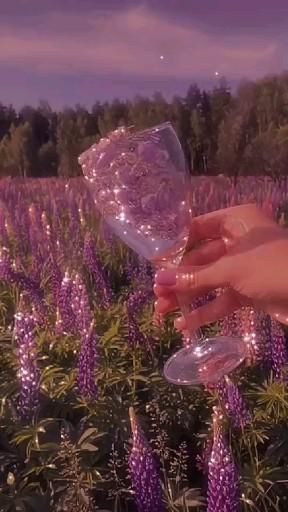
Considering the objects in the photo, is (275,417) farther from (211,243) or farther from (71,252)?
(71,252)

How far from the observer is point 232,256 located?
0.87m

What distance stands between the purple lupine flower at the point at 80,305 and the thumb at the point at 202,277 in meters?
0.65

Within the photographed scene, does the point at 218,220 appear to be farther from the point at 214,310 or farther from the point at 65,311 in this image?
the point at 65,311

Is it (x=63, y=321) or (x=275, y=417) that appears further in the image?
(x=63, y=321)

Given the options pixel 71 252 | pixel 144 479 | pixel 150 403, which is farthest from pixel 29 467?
pixel 71 252

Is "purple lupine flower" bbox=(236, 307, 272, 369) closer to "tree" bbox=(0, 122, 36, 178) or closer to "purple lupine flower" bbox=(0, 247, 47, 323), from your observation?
"purple lupine flower" bbox=(0, 247, 47, 323)

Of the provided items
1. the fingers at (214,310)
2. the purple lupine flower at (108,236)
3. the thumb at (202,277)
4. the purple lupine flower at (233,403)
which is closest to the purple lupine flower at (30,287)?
the purple lupine flower at (233,403)

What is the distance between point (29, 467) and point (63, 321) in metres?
0.50

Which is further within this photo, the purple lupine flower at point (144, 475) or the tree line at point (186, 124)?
the tree line at point (186, 124)

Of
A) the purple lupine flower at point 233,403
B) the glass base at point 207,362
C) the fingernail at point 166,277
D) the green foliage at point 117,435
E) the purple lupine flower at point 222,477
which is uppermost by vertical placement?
the fingernail at point 166,277

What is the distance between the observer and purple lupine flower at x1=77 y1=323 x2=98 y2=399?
1.45m

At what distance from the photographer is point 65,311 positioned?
181cm

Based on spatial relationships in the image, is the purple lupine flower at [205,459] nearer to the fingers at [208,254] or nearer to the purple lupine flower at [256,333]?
the purple lupine flower at [256,333]

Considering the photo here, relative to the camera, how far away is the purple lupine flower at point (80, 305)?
1587mm
